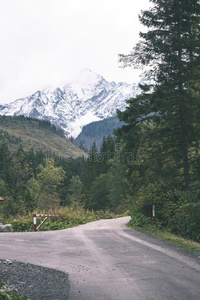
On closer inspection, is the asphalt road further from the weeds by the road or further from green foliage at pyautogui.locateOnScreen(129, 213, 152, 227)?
the weeds by the road

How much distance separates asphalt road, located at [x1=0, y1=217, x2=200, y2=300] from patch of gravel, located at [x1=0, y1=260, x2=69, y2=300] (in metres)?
0.24

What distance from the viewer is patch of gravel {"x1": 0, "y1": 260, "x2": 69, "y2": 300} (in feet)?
18.3

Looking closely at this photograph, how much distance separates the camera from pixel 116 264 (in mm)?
7836

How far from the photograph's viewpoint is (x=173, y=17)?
15406 mm

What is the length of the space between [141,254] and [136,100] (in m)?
8.45

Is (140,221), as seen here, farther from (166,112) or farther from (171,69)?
(171,69)

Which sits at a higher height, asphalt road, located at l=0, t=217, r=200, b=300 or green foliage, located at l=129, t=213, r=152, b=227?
asphalt road, located at l=0, t=217, r=200, b=300

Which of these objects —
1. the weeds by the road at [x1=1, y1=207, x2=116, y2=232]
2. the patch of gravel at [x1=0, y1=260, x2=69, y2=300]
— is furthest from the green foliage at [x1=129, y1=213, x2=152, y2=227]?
the patch of gravel at [x1=0, y1=260, x2=69, y2=300]

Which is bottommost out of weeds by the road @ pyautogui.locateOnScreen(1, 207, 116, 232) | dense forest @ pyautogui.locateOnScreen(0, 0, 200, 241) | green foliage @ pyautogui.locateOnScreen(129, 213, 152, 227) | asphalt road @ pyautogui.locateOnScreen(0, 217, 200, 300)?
weeds by the road @ pyautogui.locateOnScreen(1, 207, 116, 232)

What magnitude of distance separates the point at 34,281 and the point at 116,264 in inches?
88.4

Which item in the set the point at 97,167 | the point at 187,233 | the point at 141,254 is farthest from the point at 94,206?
the point at 141,254

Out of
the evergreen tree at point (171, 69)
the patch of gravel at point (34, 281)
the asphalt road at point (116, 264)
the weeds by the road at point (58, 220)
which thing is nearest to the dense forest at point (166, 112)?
the evergreen tree at point (171, 69)

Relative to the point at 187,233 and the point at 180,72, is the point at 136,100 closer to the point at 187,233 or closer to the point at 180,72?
the point at 180,72

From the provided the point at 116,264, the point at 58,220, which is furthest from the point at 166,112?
the point at 58,220
